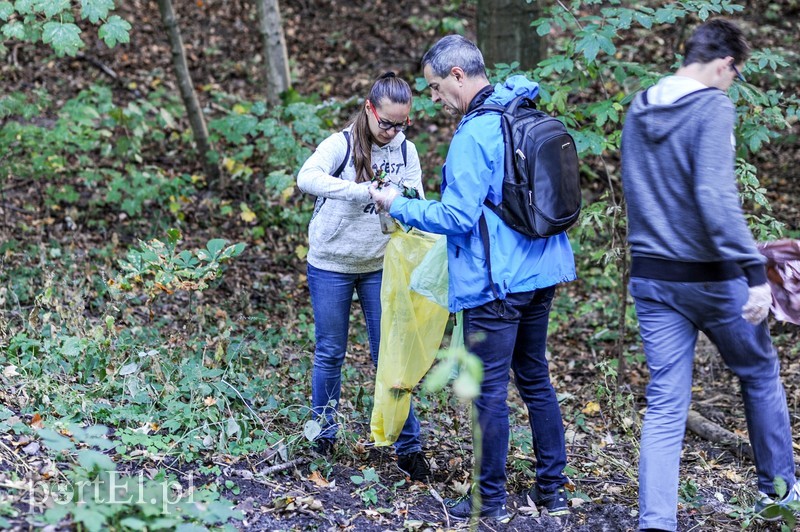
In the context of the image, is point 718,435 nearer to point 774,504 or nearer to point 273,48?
point 774,504

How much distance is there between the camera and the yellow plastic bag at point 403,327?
3646mm

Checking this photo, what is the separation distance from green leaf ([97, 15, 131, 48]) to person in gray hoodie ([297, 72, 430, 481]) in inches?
82.1

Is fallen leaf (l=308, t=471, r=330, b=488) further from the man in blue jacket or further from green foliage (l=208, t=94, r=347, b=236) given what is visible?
green foliage (l=208, t=94, r=347, b=236)

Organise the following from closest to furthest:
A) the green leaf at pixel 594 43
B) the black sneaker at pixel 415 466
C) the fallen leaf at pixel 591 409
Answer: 1. the black sneaker at pixel 415 466
2. the green leaf at pixel 594 43
3. the fallen leaf at pixel 591 409

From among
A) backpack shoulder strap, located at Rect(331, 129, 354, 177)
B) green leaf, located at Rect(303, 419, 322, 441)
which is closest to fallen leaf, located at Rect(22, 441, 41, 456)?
green leaf, located at Rect(303, 419, 322, 441)

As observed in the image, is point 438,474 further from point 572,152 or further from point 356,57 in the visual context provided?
point 356,57

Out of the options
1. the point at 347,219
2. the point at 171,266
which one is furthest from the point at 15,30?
the point at 347,219

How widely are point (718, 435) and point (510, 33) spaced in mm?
3939

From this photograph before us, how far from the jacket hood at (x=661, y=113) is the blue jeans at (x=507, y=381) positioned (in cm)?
Result: 83

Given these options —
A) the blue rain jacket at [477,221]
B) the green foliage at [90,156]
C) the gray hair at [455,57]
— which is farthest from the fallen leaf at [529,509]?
the green foliage at [90,156]

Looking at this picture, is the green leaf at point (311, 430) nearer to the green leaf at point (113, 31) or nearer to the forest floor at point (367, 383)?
the forest floor at point (367, 383)

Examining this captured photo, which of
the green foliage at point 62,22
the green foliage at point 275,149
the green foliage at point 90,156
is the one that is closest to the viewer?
the green foliage at point 62,22

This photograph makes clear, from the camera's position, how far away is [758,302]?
112 inches

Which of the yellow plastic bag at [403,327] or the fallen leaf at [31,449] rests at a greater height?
the yellow plastic bag at [403,327]
